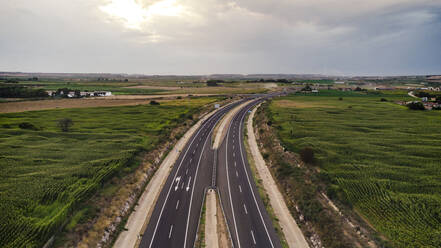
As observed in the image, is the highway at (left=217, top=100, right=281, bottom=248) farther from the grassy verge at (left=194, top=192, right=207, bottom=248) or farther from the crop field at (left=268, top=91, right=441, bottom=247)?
the crop field at (left=268, top=91, right=441, bottom=247)

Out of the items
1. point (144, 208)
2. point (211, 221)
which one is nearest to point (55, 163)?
point (144, 208)

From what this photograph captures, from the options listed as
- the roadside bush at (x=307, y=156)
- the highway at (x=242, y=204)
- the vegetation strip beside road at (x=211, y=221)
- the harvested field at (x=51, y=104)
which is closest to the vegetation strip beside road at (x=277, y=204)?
the highway at (x=242, y=204)

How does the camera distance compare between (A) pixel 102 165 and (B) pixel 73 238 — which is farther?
(A) pixel 102 165

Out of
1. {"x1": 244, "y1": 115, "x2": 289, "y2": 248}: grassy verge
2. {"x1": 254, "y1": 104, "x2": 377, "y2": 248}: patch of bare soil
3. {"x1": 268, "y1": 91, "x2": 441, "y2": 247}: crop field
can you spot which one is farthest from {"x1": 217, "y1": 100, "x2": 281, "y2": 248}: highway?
{"x1": 268, "y1": 91, "x2": 441, "y2": 247}: crop field

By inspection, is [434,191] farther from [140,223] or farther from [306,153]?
[140,223]

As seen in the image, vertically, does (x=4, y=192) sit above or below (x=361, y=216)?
above

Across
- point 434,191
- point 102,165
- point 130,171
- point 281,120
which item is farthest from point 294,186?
point 281,120

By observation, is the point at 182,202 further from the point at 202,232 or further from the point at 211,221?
the point at 202,232

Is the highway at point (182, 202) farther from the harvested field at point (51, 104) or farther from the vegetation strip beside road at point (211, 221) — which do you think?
the harvested field at point (51, 104)
